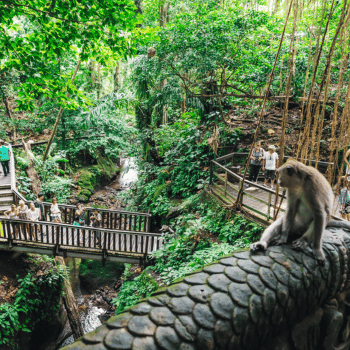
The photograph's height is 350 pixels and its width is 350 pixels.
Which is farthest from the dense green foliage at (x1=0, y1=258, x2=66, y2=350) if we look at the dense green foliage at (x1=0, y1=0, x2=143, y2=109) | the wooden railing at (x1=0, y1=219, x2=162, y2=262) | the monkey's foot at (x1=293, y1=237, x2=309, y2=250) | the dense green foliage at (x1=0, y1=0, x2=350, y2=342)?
the monkey's foot at (x1=293, y1=237, x2=309, y2=250)

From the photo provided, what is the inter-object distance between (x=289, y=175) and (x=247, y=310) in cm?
115

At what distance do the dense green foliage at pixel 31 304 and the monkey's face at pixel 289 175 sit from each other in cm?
788

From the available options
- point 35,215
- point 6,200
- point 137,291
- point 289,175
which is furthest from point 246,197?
point 6,200

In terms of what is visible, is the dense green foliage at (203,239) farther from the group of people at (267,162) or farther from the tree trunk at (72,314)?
the tree trunk at (72,314)

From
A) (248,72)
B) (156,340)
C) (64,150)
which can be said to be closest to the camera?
(156,340)

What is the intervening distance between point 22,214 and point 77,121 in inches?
273

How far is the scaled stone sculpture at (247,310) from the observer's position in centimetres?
105

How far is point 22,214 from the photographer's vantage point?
7.98 m

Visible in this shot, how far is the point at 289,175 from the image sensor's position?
1972 mm

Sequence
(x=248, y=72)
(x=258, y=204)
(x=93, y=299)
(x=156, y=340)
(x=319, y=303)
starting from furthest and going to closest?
1. (x=93, y=299)
2. (x=248, y=72)
3. (x=258, y=204)
4. (x=319, y=303)
5. (x=156, y=340)

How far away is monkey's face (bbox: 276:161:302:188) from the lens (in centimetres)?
195

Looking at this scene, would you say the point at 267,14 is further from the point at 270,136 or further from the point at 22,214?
the point at 22,214

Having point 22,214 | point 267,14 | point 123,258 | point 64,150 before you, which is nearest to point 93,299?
point 123,258

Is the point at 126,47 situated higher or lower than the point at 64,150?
higher
